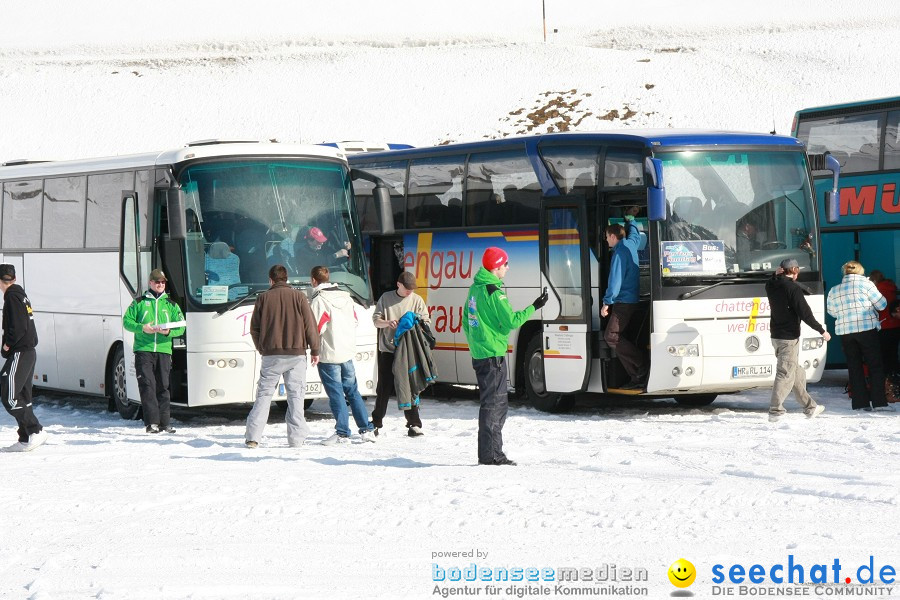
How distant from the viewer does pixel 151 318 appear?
14922 millimetres

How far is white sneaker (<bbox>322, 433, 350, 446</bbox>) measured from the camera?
44.3ft

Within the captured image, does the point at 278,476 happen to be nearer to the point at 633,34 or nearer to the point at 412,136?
the point at 412,136

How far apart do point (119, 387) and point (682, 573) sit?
35.3 ft

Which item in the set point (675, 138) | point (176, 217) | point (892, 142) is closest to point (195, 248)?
point (176, 217)

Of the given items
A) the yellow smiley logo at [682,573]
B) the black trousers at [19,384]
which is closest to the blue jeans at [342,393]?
the black trousers at [19,384]

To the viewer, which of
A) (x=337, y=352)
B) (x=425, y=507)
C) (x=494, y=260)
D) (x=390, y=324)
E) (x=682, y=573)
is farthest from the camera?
(x=390, y=324)

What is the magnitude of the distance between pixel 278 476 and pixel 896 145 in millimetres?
9892

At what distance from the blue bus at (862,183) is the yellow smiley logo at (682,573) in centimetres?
1084

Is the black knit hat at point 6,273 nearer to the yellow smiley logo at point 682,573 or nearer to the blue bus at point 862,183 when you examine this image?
the yellow smiley logo at point 682,573

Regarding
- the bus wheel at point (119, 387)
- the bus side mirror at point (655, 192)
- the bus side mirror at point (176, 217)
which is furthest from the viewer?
the bus wheel at point (119, 387)

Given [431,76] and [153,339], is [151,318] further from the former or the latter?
[431,76]

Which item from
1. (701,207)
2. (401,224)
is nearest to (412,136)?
(401,224)

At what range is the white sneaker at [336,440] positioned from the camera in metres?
13.5

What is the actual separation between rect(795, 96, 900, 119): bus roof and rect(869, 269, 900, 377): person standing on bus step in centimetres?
223
